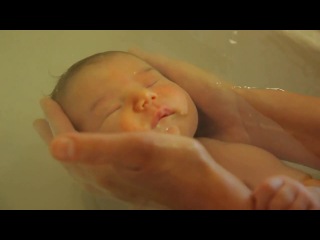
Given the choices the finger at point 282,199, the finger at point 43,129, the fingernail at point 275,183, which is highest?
the finger at point 43,129

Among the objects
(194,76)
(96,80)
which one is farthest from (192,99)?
(96,80)

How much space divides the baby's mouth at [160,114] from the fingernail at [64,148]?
136 mm

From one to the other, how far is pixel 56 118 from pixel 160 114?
18cm

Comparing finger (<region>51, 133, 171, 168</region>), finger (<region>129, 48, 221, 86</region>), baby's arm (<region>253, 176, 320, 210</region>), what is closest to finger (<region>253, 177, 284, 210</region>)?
baby's arm (<region>253, 176, 320, 210</region>)

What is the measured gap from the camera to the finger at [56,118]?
74cm

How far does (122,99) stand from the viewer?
2.41 feet

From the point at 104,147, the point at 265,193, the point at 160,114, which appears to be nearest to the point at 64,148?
the point at 104,147

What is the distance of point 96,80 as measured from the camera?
76 centimetres

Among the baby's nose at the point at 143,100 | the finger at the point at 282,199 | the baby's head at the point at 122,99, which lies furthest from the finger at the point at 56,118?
the finger at the point at 282,199

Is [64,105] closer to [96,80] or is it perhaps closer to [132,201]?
[96,80]

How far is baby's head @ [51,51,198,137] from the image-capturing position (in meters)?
0.71

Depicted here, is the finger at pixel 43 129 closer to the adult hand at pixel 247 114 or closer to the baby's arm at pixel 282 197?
the adult hand at pixel 247 114

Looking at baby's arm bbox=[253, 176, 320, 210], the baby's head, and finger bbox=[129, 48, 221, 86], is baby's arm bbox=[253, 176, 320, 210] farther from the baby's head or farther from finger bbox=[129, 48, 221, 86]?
finger bbox=[129, 48, 221, 86]

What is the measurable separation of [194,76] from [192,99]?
0.06 metres
